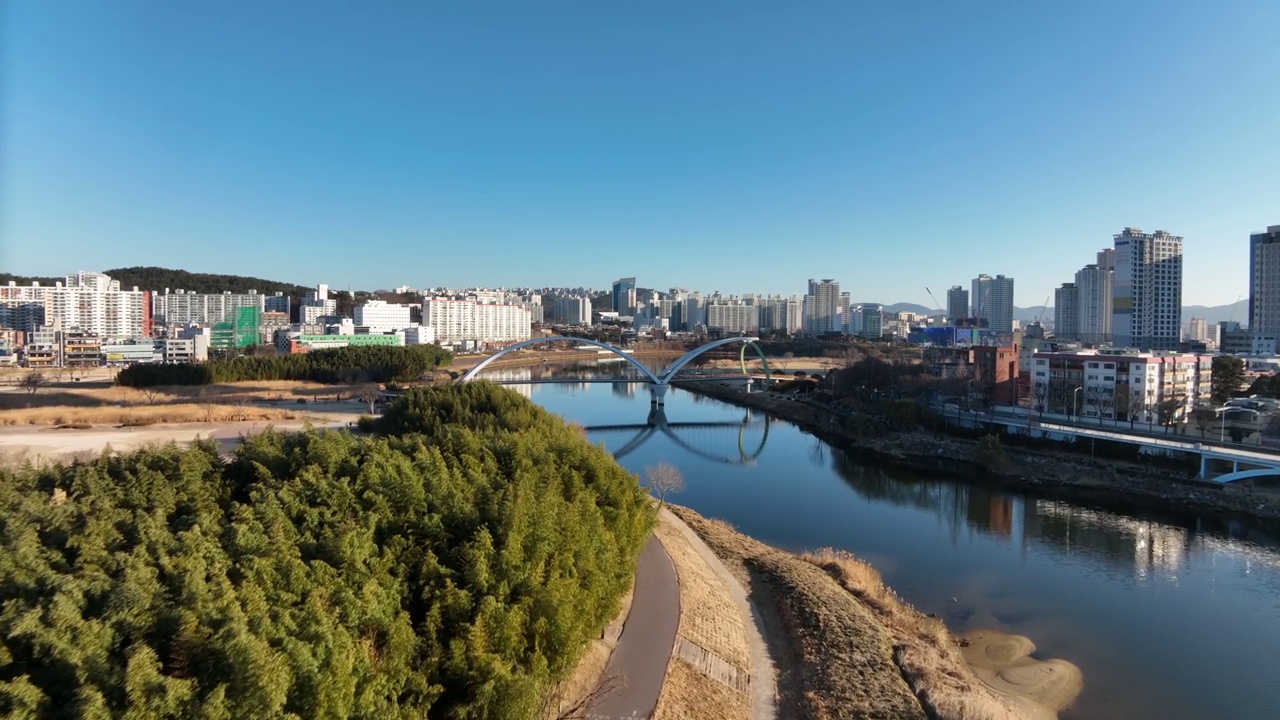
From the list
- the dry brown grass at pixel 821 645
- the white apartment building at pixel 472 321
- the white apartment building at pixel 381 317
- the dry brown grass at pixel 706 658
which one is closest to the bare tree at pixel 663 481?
the dry brown grass at pixel 821 645

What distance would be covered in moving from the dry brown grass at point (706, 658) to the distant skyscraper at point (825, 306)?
202 feet

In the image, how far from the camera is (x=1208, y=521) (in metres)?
9.01

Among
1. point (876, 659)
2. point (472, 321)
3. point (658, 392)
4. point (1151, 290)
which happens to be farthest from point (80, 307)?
point (1151, 290)

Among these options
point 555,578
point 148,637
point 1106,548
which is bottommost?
point 1106,548

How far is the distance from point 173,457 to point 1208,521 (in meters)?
11.6

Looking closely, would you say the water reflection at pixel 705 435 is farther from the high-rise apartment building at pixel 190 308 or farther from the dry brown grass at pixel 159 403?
the high-rise apartment building at pixel 190 308

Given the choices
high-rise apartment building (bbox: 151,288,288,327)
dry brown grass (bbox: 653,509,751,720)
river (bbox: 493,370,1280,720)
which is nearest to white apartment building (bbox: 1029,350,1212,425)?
river (bbox: 493,370,1280,720)

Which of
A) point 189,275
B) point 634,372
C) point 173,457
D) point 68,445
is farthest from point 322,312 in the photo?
point 173,457

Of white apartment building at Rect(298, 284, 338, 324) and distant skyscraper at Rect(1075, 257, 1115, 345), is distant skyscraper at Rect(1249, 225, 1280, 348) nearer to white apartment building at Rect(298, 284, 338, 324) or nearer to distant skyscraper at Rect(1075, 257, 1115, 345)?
distant skyscraper at Rect(1075, 257, 1115, 345)

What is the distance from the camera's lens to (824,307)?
219 ft

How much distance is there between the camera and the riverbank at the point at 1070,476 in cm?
945

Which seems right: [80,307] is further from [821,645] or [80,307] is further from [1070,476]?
[1070,476]

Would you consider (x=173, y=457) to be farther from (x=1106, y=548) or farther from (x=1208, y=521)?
(x=1208, y=521)

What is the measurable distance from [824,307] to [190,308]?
172ft
